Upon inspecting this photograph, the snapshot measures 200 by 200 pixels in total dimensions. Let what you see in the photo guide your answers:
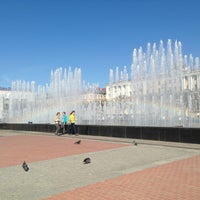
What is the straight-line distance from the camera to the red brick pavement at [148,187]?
4773 mm

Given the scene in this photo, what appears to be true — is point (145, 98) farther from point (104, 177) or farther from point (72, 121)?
point (104, 177)

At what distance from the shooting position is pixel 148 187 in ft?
17.5

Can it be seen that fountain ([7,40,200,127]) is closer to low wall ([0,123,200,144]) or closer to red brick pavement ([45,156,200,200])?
low wall ([0,123,200,144])

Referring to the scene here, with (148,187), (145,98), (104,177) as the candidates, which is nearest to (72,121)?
(145,98)

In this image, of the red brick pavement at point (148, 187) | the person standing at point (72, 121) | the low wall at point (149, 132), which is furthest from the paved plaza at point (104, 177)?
the person standing at point (72, 121)

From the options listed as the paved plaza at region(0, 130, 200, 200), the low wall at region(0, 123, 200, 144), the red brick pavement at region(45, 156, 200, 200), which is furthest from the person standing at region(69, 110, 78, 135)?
the red brick pavement at region(45, 156, 200, 200)

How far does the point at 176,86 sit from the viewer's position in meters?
17.0

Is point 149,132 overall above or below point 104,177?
above

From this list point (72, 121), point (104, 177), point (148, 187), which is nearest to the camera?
point (148, 187)

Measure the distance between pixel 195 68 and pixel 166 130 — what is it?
8666 millimetres

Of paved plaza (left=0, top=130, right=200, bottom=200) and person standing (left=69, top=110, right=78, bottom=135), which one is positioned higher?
person standing (left=69, top=110, right=78, bottom=135)

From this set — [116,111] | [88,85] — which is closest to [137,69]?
[116,111]

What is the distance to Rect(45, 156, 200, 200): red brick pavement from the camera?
477 cm

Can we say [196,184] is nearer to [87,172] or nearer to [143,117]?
[87,172]
